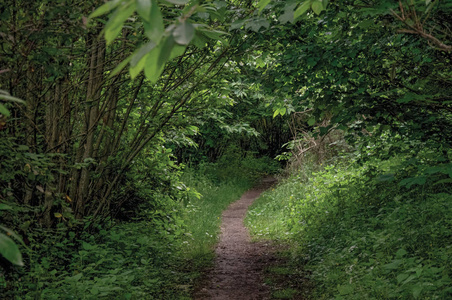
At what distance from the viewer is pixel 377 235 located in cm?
586

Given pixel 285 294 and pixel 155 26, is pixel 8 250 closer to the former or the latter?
pixel 155 26

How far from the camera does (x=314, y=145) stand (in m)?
13.7

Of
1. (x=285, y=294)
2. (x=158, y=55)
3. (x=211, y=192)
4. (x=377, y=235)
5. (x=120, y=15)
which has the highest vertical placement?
(x=120, y=15)

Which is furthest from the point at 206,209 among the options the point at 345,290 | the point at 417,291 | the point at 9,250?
the point at 9,250

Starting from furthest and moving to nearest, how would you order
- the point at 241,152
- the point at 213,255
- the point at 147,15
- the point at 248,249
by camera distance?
the point at 241,152
the point at 248,249
the point at 213,255
the point at 147,15

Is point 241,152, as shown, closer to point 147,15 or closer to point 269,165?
point 269,165

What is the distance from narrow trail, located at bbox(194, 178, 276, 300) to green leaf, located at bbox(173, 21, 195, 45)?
17.1 feet

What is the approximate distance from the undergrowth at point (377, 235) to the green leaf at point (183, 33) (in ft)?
8.74

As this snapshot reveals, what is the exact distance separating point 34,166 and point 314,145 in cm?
1109

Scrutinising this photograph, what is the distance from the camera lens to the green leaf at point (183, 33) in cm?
111

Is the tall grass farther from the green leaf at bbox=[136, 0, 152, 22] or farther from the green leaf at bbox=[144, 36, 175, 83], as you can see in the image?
the green leaf at bbox=[136, 0, 152, 22]

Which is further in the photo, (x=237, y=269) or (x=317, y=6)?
(x=237, y=269)

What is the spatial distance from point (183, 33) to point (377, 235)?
18.0ft

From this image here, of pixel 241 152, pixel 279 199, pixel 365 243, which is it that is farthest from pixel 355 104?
pixel 241 152
